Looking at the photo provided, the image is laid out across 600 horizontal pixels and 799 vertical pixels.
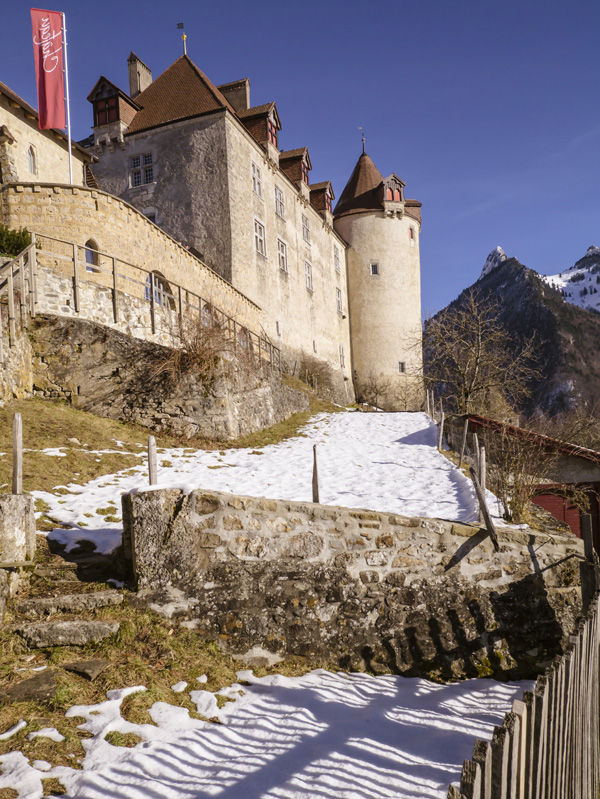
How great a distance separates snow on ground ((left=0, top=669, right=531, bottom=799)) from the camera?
3373mm

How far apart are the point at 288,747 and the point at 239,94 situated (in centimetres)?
3324

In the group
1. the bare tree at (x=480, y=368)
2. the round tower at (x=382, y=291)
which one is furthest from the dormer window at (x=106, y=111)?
the round tower at (x=382, y=291)

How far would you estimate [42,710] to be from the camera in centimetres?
388

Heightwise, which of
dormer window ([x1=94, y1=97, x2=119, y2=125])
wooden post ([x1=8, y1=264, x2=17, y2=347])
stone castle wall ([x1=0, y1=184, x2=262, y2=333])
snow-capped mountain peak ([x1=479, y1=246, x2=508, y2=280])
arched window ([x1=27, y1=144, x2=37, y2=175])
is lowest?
wooden post ([x1=8, y1=264, x2=17, y2=347])

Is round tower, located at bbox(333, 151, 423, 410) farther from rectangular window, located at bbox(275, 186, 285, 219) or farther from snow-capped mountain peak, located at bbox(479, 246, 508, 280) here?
snow-capped mountain peak, located at bbox(479, 246, 508, 280)

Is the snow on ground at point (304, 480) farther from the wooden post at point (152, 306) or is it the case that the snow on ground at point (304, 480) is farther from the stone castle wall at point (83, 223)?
the stone castle wall at point (83, 223)

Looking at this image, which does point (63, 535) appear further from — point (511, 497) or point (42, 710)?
point (511, 497)

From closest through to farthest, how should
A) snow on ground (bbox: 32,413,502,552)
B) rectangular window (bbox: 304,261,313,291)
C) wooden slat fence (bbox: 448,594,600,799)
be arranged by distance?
wooden slat fence (bbox: 448,594,600,799)
snow on ground (bbox: 32,413,502,552)
rectangular window (bbox: 304,261,313,291)

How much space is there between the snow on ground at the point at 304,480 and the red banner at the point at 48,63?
13144 mm

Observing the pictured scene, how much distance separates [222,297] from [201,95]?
1090 cm

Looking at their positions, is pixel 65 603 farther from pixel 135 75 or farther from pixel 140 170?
pixel 135 75

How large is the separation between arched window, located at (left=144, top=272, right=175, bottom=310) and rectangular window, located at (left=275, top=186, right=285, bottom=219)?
532 inches

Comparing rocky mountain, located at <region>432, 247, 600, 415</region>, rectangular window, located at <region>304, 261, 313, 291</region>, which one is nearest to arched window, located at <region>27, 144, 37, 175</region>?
rectangular window, located at <region>304, 261, 313, 291</region>

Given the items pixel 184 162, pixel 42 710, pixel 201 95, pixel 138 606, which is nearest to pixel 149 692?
pixel 42 710
